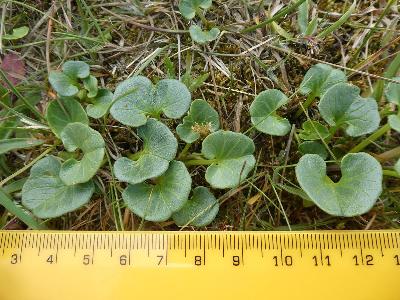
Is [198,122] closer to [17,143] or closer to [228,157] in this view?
[228,157]

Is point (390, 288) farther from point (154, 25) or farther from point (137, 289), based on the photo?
point (154, 25)

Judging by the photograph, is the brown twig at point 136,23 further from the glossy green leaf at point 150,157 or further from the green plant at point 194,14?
the glossy green leaf at point 150,157

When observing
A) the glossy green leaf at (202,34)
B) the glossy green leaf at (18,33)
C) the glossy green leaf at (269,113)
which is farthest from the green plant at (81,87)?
the glossy green leaf at (269,113)

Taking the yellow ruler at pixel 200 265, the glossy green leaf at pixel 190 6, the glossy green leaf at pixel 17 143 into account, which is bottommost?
the yellow ruler at pixel 200 265

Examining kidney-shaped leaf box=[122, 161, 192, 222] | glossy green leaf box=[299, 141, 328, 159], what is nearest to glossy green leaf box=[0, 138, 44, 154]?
kidney-shaped leaf box=[122, 161, 192, 222]

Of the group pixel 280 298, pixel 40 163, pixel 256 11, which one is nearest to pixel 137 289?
pixel 280 298

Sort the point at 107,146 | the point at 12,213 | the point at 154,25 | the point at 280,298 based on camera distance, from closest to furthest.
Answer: the point at 280,298
the point at 12,213
the point at 107,146
the point at 154,25
